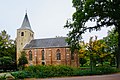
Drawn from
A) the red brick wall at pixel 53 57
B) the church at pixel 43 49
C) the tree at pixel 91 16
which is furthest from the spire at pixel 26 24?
the tree at pixel 91 16

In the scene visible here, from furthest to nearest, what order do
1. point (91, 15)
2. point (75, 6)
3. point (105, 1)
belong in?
point (75, 6)
point (91, 15)
point (105, 1)

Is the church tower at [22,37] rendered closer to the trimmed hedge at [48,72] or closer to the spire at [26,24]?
the spire at [26,24]

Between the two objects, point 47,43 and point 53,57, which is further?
point 47,43

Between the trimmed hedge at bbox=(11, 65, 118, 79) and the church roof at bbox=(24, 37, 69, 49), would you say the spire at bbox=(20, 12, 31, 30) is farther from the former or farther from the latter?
the trimmed hedge at bbox=(11, 65, 118, 79)

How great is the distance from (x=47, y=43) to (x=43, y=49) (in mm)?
2266

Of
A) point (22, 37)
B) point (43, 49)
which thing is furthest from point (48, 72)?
point (22, 37)

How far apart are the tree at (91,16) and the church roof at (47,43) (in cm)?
3269

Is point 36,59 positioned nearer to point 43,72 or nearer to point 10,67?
point 10,67

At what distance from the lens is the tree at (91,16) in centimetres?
2320

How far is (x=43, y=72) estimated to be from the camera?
25.5m

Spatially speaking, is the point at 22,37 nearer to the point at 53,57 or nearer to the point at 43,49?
the point at 43,49

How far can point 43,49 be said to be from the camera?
63500mm

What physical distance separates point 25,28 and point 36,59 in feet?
34.1

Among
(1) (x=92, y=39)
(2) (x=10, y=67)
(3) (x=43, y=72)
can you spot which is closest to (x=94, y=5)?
(3) (x=43, y=72)
